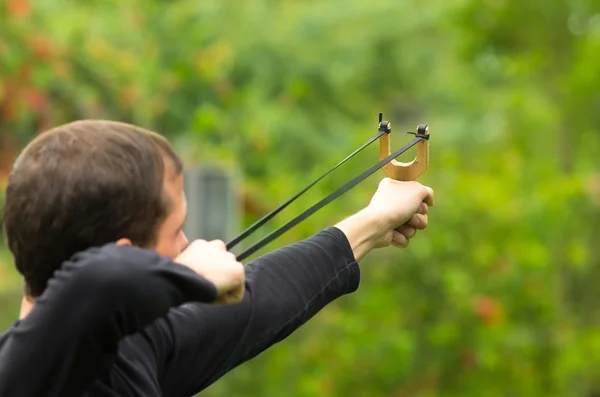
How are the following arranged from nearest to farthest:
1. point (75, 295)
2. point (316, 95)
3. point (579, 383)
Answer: point (75, 295) < point (579, 383) < point (316, 95)

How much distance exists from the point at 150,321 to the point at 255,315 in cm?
41

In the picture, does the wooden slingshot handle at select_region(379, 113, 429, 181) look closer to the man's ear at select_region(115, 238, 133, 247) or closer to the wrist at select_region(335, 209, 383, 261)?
the wrist at select_region(335, 209, 383, 261)

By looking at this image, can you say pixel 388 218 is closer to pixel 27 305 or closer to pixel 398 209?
pixel 398 209

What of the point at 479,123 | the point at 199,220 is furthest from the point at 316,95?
Answer: the point at 199,220

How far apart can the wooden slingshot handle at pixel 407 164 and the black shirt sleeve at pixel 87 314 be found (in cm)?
66

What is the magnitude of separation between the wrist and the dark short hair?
0.50 metres

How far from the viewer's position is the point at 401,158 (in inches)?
243

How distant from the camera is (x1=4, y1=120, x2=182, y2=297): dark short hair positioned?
1517 millimetres

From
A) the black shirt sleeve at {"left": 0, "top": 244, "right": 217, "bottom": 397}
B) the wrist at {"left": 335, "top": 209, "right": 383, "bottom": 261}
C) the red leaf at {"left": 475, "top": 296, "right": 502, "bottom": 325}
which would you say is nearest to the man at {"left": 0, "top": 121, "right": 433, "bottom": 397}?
the black shirt sleeve at {"left": 0, "top": 244, "right": 217, "bottom": 397}

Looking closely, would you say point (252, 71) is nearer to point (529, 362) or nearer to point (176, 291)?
point (529, 362)

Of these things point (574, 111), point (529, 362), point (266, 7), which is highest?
point (266, 7)

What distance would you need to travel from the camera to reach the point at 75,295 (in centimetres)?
143

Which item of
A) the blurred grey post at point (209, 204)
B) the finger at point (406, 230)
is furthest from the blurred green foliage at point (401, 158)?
the finger at point (406, 230)

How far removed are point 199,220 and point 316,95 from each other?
4.76 metres
